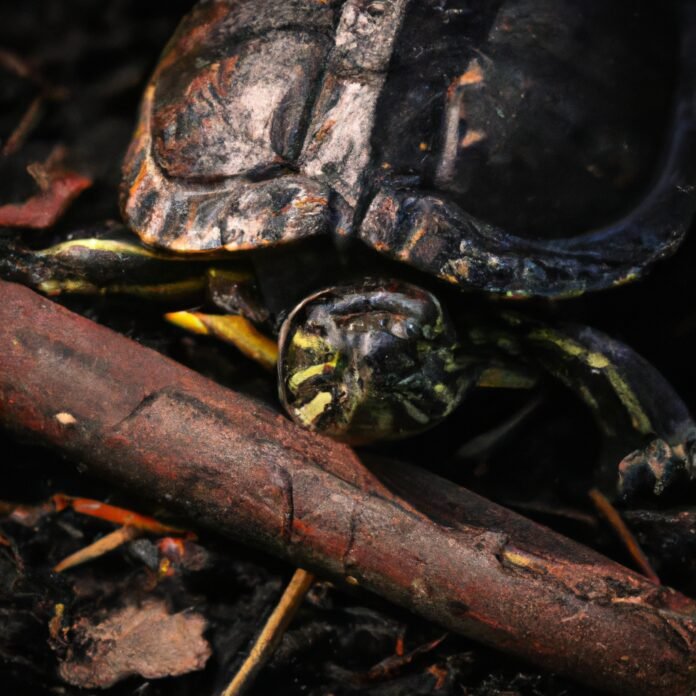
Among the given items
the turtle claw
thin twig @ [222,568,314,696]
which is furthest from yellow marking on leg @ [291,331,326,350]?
the turtle claw

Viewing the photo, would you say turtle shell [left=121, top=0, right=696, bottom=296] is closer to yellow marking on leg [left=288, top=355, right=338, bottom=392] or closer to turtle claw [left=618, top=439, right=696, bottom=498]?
yellow marking on leg [left=288, top=355, right=338, bottom=392]

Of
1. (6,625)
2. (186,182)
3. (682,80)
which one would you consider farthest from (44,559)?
(682,80)

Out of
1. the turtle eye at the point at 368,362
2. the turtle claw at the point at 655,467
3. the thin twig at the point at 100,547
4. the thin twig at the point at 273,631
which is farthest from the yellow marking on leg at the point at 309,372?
the turtle claw at the point at 655,467

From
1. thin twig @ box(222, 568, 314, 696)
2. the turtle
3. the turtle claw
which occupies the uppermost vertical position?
the turtle

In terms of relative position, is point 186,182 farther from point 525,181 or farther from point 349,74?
point 525,181

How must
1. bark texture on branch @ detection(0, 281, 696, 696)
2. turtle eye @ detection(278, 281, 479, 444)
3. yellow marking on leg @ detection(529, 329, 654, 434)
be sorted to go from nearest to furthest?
1. bark texture on branch @ detection(0, 281, 696, 696)
2. turtle eye @ detection(278, 281, 479, 444)
3. yellow marking on leg @ detection(529, 329, 654, 434)

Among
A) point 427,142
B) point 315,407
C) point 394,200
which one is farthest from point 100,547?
point 427,142

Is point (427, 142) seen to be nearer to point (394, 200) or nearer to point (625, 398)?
point (394, 200)
